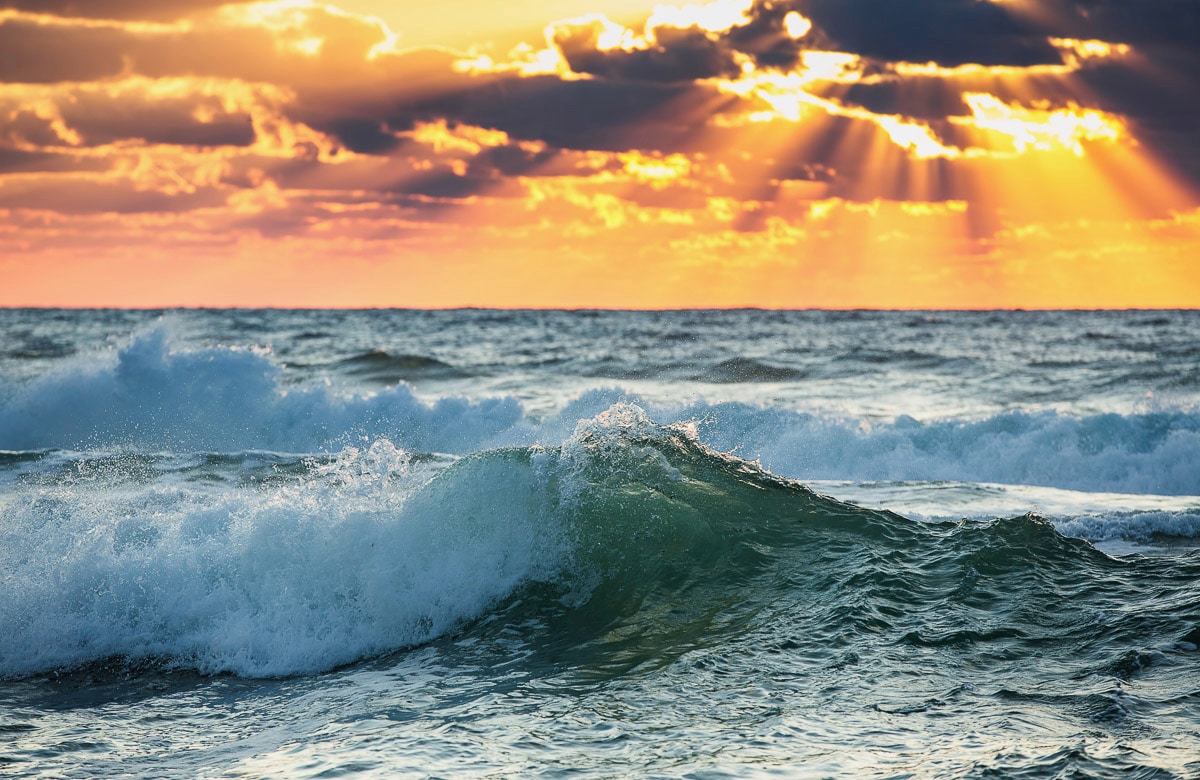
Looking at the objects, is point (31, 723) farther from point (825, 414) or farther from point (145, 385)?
point (145, 385)

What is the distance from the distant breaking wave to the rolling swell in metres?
6.62

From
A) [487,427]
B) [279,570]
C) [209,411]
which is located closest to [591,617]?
[279,570]

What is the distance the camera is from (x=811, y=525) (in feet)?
28.0

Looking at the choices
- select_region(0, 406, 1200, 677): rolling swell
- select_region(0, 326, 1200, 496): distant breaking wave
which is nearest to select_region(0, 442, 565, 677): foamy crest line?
select_region(0, 406, 1200, 677): rolling swell

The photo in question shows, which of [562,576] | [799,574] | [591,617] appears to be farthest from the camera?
[562,576]

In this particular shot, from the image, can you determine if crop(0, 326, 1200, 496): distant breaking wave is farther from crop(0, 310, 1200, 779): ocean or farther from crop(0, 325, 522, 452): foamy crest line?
crop(0, 310, 1200, 779): ocean

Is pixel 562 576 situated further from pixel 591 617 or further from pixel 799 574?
pixel 799 574

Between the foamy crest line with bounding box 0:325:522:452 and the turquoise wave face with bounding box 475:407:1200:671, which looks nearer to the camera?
the turquoise wave face with bounding box 475:407:1200:671

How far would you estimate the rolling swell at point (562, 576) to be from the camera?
21.6ft

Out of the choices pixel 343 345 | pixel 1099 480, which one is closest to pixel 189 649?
pixel 1099 480

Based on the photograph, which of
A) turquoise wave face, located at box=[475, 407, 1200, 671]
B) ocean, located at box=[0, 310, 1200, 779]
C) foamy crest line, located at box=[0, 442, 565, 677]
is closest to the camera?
ocean, located at box=[0, 310, 1200, 779]

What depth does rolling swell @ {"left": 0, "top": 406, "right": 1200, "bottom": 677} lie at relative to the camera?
21.6ft

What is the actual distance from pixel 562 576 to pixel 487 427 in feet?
36.8

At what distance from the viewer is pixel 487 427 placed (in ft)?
62.3
